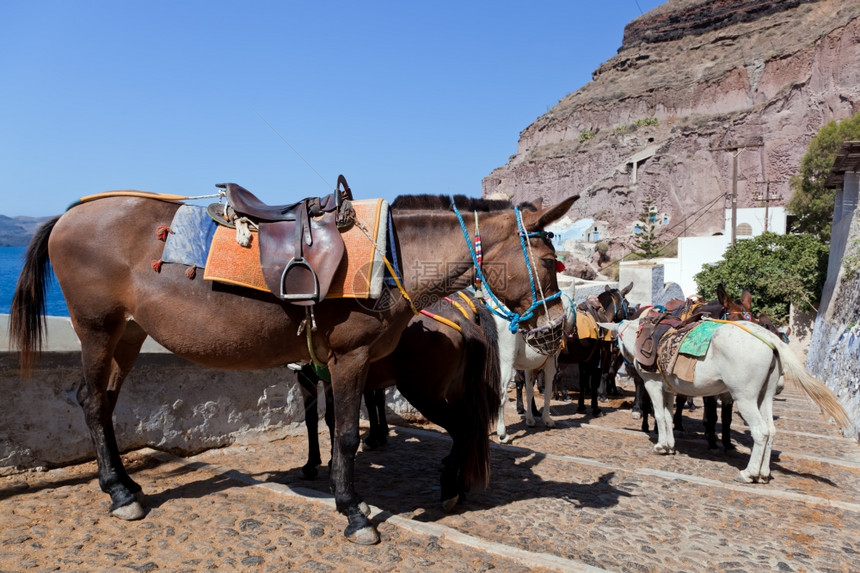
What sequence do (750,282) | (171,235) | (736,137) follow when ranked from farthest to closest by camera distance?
(736,137) < (750,282) < (171,235)

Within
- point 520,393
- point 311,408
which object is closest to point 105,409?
point 311,408

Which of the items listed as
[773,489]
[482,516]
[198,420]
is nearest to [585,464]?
[773,489]

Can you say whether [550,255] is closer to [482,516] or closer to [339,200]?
[339,200]

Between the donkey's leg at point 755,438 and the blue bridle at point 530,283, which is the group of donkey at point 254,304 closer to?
the blue bridle at point 530,283

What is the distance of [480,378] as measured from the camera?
16.0 ft

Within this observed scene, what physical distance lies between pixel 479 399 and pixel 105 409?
9.32 ft

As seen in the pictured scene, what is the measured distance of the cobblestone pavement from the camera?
3.36 m

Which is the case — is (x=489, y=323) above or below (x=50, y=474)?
above

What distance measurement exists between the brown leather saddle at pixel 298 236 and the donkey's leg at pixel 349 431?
19.6 inches

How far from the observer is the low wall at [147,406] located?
444 centimetres

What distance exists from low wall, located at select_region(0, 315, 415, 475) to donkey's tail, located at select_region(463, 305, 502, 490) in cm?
249

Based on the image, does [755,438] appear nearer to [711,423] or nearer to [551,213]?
[711,423]

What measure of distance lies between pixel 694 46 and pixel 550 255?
98.2 m

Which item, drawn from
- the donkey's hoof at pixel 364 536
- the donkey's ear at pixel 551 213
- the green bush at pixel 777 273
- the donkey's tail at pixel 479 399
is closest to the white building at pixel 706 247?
the green bush at pixel 777 273
